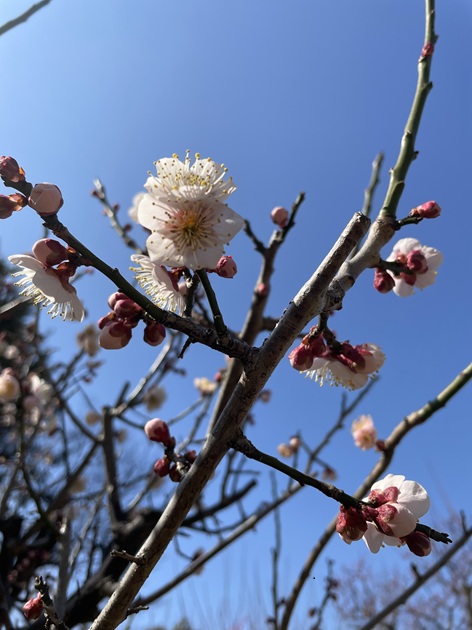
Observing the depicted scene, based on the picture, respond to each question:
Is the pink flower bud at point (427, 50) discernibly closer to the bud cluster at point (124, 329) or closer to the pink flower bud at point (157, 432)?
the bud cluster at point (124, 329)

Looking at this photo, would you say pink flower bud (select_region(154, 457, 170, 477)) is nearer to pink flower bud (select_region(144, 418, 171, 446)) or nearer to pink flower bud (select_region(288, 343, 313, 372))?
pink flower bud (select_region(144, 418, 171, 446))

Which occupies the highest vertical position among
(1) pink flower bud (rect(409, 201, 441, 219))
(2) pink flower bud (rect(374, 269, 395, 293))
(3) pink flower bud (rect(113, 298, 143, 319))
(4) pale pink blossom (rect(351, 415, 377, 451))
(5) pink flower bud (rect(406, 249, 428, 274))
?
(4) pale pink blossom (rect(351, 415, 377, 451))

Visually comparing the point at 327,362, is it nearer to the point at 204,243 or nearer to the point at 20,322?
the point at 204,243

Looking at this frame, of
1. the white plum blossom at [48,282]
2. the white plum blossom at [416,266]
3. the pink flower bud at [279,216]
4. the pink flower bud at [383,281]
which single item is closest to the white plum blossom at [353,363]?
the pink flower bud at [383,281]

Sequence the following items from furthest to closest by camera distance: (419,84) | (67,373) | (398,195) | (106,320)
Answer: (67,373) → (419,84) → (398,195) → (106,320)

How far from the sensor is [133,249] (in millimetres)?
2750

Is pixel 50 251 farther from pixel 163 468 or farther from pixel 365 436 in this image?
pixel 365 436

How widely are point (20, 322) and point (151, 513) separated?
14451 millimetres

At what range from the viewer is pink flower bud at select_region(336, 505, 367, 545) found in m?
0.93

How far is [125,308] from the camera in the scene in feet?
3.40

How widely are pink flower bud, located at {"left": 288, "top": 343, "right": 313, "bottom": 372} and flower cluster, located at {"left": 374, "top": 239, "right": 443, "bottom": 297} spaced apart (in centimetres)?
43

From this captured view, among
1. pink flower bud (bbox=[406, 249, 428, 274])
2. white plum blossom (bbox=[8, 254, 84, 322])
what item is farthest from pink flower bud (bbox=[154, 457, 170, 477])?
pink flower bud (bbox=[406, 249, 428, 274])

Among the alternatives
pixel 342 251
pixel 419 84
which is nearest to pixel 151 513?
pixel 342 251

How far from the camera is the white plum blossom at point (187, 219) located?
0.96 m
